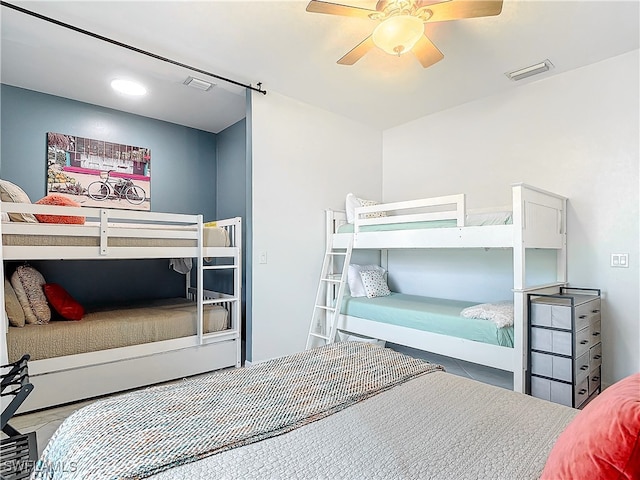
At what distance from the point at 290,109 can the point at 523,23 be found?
198 cm

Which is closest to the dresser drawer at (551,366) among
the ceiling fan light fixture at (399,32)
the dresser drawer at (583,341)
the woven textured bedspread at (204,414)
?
the dresser drawer at (583,341)

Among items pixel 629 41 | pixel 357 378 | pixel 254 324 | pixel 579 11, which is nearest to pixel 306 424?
pixel 357 378

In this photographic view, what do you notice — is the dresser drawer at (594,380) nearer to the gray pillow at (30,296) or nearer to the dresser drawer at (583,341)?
the dresser drawer at (583,341)

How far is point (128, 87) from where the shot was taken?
3.23 metres

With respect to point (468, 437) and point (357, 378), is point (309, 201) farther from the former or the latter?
point (468, 437)

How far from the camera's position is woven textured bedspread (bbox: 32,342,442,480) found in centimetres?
89

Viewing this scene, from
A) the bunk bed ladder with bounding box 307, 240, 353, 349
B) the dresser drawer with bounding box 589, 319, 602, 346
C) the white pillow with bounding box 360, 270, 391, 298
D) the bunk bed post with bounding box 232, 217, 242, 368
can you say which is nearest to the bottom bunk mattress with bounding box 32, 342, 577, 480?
the dresser drawer with bounding box 589, 319, 602, 346

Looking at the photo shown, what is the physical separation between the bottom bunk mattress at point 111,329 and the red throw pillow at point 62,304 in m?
0.07

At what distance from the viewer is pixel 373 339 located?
11.5 ft

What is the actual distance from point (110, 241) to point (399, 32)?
2.34m

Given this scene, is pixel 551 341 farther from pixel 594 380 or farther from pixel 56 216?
pixel 56 216

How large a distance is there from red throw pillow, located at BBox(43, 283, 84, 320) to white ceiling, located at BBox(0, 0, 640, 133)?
5.87ft

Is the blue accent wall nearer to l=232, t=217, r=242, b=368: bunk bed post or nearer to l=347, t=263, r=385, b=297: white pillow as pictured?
l=232, t=217, r=242, b=368: bunk bed post

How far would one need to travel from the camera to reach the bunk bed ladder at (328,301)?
3.38 meters
